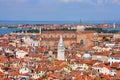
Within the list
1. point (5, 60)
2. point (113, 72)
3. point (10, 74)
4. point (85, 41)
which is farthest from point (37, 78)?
point (85, 41)

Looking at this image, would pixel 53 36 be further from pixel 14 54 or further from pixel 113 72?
pixel 113 72

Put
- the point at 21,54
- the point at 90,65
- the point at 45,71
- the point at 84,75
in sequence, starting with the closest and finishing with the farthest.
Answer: the point at 84,75, the point at 45,71, the point at 90,65, the point at 21,54

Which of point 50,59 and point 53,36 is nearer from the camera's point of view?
point 50,59

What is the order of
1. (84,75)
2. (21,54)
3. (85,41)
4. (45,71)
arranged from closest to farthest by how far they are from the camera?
1. (84,75)
2. (45,71)
3. (21,54)
4. (85,41)

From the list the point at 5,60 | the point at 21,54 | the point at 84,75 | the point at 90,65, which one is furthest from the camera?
the point at 21,54

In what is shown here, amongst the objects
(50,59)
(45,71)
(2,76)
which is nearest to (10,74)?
(2,76)

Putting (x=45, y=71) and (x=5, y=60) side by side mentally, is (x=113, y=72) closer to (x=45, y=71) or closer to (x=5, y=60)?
(x=45, y=71)

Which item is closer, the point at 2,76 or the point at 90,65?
the point at 2,76

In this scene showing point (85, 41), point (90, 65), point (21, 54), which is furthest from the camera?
point (85, 41)
